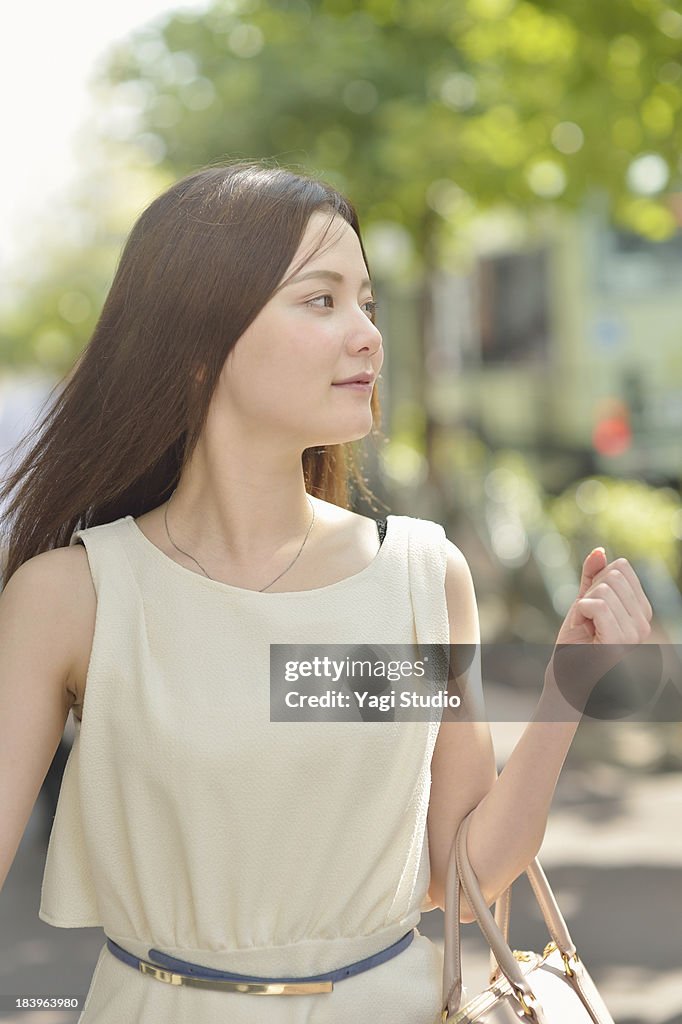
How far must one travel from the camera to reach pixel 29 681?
184cm

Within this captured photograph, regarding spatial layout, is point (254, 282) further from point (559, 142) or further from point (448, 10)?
point (448, 10)

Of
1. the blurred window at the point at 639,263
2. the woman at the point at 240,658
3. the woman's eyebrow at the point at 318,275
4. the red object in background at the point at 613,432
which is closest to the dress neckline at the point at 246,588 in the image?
the woman at the point at 240,658

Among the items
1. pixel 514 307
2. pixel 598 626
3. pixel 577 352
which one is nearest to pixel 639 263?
pixel 577 352

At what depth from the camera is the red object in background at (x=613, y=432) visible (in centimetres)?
2110

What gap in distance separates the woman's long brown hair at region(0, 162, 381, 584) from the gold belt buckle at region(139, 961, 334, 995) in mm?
616

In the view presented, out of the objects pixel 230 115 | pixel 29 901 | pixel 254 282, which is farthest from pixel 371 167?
pixel 254 282

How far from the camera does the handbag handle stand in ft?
6.00

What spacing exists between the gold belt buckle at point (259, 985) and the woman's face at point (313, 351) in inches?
27.7

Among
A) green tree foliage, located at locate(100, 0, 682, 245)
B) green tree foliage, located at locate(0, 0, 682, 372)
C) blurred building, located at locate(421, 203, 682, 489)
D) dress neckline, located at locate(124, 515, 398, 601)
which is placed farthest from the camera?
blurred building, located at locate(421, 203, 682, 489)

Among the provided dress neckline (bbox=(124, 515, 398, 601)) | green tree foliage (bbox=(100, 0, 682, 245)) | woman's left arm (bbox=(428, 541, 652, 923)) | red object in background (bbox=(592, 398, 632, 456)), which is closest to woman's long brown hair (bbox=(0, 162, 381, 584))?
dress neckline (bbox=(124, 515, 398, 601))

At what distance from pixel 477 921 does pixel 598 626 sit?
443 millimetres

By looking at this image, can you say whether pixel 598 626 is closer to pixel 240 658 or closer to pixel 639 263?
pixel 240 658

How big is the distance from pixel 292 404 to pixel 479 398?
96.5ft

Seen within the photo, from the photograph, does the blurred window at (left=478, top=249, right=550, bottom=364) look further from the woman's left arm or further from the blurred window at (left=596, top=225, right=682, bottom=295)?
the woman's left arm
